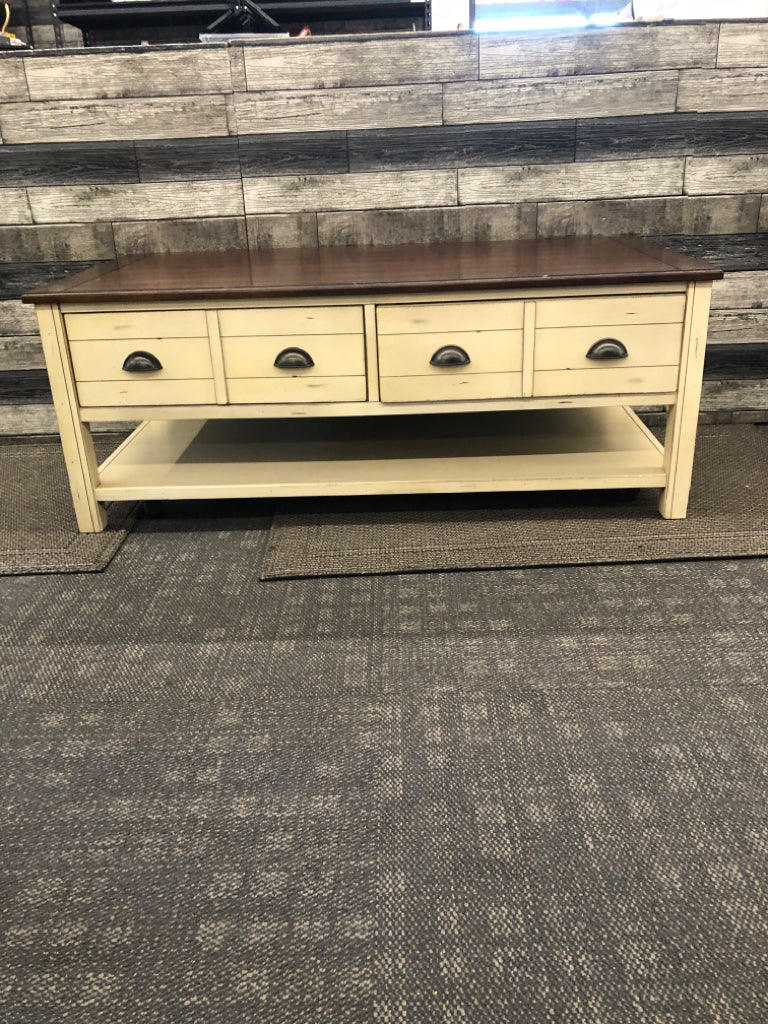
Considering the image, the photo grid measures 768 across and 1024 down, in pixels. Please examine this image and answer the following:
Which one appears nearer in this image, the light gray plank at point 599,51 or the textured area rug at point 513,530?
the textured area rug at point 513,530

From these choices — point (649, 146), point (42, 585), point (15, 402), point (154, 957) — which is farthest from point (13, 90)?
point (154, 957)

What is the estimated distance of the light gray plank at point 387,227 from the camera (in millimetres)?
2426

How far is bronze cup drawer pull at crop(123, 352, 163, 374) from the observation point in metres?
1.87

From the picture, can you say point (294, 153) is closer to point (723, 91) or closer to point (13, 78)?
point (13, 78)

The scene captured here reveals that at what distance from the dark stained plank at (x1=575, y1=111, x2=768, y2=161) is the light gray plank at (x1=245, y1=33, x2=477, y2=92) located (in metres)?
0.39

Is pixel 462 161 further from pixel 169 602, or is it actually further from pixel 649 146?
pixel 169 602

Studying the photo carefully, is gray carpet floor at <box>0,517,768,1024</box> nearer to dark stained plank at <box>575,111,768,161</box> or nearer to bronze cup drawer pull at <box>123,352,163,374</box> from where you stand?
bronze cup drawer pull at <box>123,352,163,374</box>

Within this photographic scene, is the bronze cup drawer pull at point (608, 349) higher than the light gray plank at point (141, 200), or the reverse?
the light gray plank at point (141, 200)

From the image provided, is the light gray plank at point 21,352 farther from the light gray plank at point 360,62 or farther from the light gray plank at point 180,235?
the light gray plank at point 360,62

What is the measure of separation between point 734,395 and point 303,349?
5.07 feet

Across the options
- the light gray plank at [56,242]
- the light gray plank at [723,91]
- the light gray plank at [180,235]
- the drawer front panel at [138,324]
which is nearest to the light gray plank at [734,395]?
the light gray plank at [723,91]

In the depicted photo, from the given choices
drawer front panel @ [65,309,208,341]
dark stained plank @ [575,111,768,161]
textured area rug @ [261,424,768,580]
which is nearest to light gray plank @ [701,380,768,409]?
textured area rug @ [261,424,768,580]

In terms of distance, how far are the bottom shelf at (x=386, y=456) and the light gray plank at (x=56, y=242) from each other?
1.98ft

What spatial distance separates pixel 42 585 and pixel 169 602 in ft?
1.08
